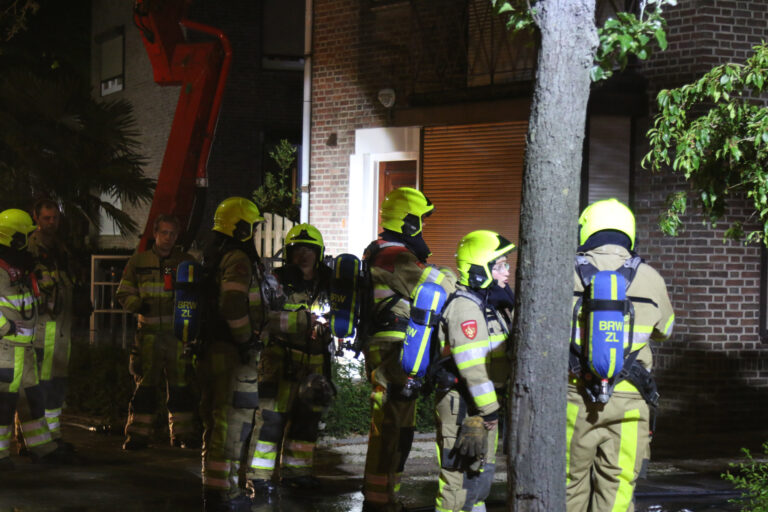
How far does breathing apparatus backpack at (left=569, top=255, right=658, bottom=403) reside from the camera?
201 inches

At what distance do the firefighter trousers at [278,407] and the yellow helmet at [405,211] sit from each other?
1.29 meters

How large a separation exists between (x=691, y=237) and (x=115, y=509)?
6.62 metres

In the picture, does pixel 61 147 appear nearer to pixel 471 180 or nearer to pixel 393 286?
pixel 471 180

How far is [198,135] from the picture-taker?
1527cm

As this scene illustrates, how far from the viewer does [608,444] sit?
5402mm

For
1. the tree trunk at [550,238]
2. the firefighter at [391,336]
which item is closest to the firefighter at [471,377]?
the firefighter at [391,336]

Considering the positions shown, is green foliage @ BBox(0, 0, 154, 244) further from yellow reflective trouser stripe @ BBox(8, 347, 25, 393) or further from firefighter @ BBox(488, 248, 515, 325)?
firefighter @ BBox(488, 248, 515, 325)

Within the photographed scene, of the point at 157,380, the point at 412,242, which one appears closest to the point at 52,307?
the point at 157,380

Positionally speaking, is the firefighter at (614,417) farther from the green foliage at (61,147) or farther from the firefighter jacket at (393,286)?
the green foliage at (61,147)

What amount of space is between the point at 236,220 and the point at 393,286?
3.97 ft

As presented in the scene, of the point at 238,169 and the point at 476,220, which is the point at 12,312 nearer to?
the point at 476,220

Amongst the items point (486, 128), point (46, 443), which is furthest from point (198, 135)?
point (46, 443)

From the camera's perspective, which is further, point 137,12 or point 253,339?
point 137,12

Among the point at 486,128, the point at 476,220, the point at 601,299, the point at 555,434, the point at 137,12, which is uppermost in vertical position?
the point at 137,12
